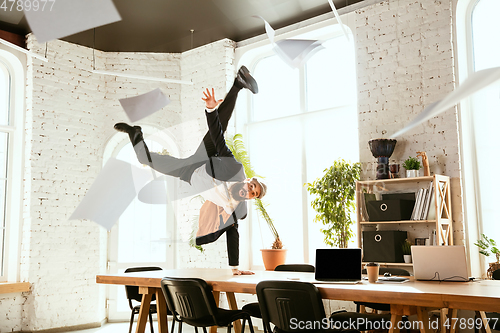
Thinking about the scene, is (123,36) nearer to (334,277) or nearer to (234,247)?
(234,247)

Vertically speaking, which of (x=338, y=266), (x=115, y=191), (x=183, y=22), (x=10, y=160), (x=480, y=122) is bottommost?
(x=338, y=266)

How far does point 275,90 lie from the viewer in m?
6.27

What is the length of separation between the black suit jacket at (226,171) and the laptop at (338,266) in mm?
1032

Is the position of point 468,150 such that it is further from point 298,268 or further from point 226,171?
point 226,171

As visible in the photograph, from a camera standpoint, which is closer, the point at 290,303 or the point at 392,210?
the point at 290,303

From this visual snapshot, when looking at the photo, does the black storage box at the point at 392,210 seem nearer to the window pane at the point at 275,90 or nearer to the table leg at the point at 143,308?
the window pane at the point at 275,90

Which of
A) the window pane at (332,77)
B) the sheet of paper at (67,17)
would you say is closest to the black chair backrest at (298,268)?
the window pane at (332,77)

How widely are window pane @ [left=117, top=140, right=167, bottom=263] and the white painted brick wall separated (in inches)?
112

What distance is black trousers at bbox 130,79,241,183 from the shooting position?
4.31 meters

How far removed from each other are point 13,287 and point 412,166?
4498 millimetres

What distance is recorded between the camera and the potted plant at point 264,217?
18.0ft

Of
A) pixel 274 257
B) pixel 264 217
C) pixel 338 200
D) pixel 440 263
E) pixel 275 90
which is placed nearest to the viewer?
pixel 440 263

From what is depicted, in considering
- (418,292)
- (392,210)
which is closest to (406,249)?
(392,210)

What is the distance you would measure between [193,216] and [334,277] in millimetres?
3457
